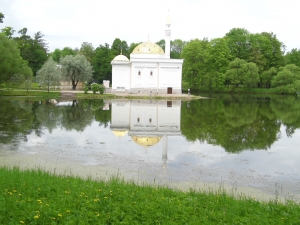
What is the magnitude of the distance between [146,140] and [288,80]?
2230 inches

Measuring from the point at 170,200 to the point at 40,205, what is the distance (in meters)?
2.55

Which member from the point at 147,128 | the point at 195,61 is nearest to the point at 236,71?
the point at 195,61

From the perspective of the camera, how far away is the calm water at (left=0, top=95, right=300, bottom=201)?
34.3ft

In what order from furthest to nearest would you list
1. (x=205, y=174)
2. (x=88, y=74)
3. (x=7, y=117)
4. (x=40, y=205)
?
(x=88, y=74) < (x=7, y=117) < (x=205, y=174) < (x=40, y=205)

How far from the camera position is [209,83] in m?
68.9

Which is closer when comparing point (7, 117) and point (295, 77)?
point (7, 117)

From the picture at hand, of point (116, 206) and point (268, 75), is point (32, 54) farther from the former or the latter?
point (116, 206)

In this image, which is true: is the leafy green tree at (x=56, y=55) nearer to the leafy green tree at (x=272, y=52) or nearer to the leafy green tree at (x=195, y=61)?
the leafy green tree at (x=195, y=61)

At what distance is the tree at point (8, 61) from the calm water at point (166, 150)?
759 inches

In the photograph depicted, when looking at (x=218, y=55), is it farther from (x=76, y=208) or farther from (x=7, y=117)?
(x=76, y=208)

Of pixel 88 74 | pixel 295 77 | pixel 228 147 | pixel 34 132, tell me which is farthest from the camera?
pixel 295 77

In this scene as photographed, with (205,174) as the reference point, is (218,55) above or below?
above

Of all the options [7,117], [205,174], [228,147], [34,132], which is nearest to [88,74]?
[7,117]

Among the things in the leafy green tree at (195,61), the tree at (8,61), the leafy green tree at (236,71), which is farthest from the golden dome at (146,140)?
the leafy green tree at (195,61)
